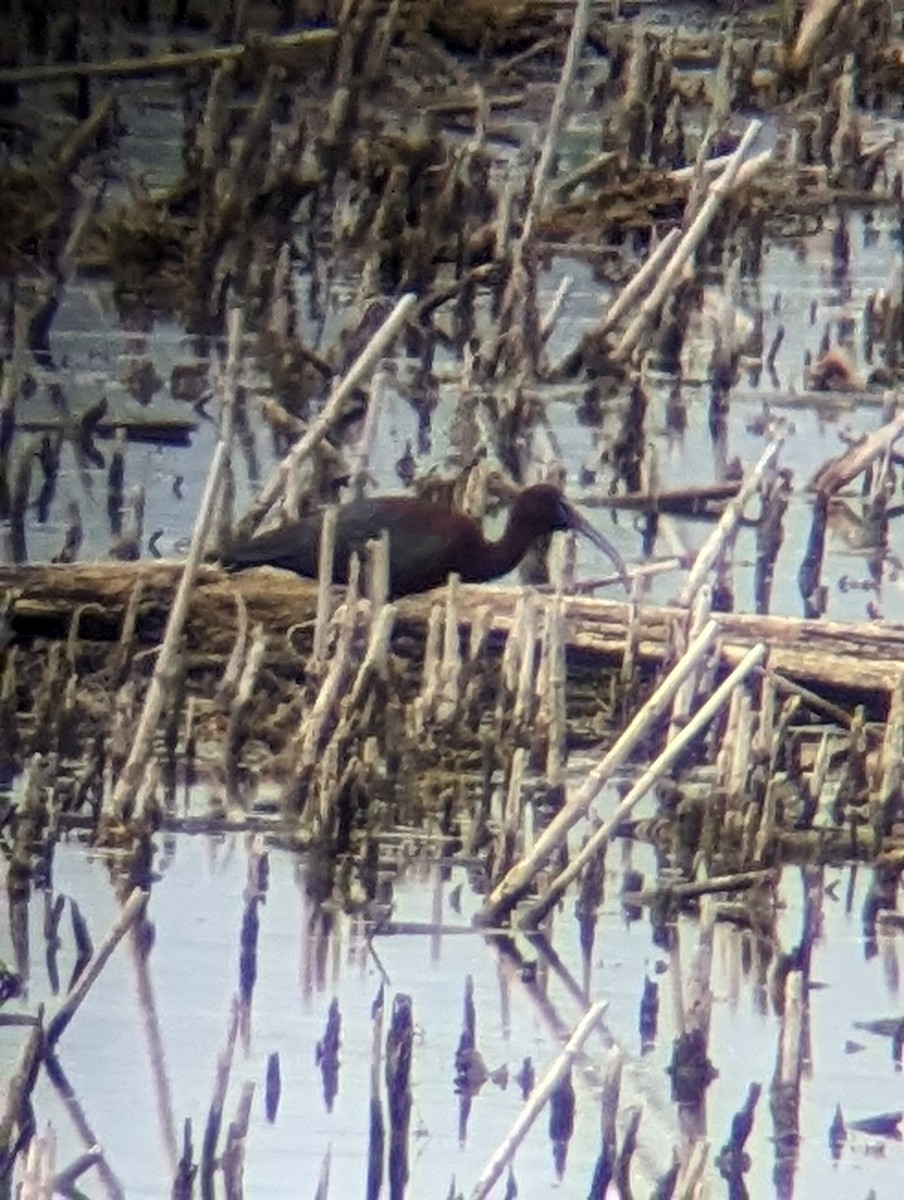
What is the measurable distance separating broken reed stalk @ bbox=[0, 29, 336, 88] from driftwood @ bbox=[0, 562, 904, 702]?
16.9 feet

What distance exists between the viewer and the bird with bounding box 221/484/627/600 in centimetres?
844

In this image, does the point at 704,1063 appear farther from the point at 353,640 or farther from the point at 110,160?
the point at 110,160

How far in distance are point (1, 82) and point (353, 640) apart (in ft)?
20.1

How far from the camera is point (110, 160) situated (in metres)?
13.5

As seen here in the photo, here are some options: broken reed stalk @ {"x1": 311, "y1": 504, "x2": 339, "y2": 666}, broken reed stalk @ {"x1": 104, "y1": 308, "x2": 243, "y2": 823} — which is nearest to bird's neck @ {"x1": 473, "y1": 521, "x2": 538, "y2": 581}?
broken reed stalk @ {"x1": 311, "y1": 504, "x2": 339, "y2": 666}

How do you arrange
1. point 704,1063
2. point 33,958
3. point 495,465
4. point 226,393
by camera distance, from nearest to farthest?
point 704,1063 < point 33,958 < point 226,393 < point 495,465

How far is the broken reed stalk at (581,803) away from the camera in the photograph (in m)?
6.66

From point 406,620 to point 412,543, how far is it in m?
0.19

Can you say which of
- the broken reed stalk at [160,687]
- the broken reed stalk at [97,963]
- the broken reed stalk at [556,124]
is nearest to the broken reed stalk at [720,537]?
the broken reed stalk at [160,687]

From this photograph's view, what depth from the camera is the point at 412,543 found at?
336 inches

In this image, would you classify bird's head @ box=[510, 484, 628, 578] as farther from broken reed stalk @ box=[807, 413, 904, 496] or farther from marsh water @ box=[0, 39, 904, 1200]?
marsh water @ box=[0, 39, 904, 1200]

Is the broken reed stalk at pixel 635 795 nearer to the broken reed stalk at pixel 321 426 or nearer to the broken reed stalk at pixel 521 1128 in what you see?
the broken reed stalk at pixel 521 1128

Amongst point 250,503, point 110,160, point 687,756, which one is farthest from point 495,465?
point 110,160

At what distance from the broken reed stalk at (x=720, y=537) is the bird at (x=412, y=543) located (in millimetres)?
165
